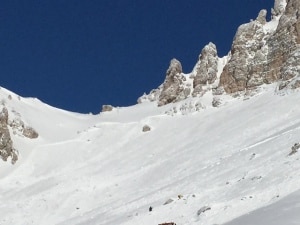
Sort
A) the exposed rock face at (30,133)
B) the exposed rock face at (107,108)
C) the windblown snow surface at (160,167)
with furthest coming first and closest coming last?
the exposed rock face at (107,108)
the exposed rock face at (30,133)
the windblown snow surface at (160,167)

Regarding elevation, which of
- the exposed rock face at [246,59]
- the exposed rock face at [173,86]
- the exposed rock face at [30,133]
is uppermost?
the exposed rock face at [173,86]

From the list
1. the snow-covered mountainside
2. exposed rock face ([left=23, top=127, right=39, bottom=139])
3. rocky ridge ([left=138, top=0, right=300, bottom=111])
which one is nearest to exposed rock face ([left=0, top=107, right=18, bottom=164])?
the snow-covered mountainside

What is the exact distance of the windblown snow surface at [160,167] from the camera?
28.8 metres

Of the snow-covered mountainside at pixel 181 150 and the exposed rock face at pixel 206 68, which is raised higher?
the exposed rock face at pixel 206 68

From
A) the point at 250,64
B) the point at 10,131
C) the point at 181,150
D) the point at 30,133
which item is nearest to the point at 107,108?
the point at 30,133

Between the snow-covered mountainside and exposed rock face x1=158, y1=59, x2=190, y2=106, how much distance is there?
0.63ft

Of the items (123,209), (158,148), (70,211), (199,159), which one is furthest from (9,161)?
(123,209)

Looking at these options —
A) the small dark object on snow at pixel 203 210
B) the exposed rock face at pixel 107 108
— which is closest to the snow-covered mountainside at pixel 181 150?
the small dark object on snow at pixel 203 210

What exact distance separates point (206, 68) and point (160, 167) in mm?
45346

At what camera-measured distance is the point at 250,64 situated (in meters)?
85.8

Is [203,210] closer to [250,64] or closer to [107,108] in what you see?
[250,64]

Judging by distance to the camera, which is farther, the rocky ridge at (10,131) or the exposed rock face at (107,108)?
the exposed rock face at (107,108)

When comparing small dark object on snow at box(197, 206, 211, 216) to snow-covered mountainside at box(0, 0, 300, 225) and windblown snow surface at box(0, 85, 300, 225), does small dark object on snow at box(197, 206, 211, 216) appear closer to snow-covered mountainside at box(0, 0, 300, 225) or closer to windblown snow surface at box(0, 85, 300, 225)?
windblown snow surface at box(0, 85, 300, 225)

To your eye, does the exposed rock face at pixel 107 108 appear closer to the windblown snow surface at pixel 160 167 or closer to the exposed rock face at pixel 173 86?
the windblown snow surface at pixel 160 167
